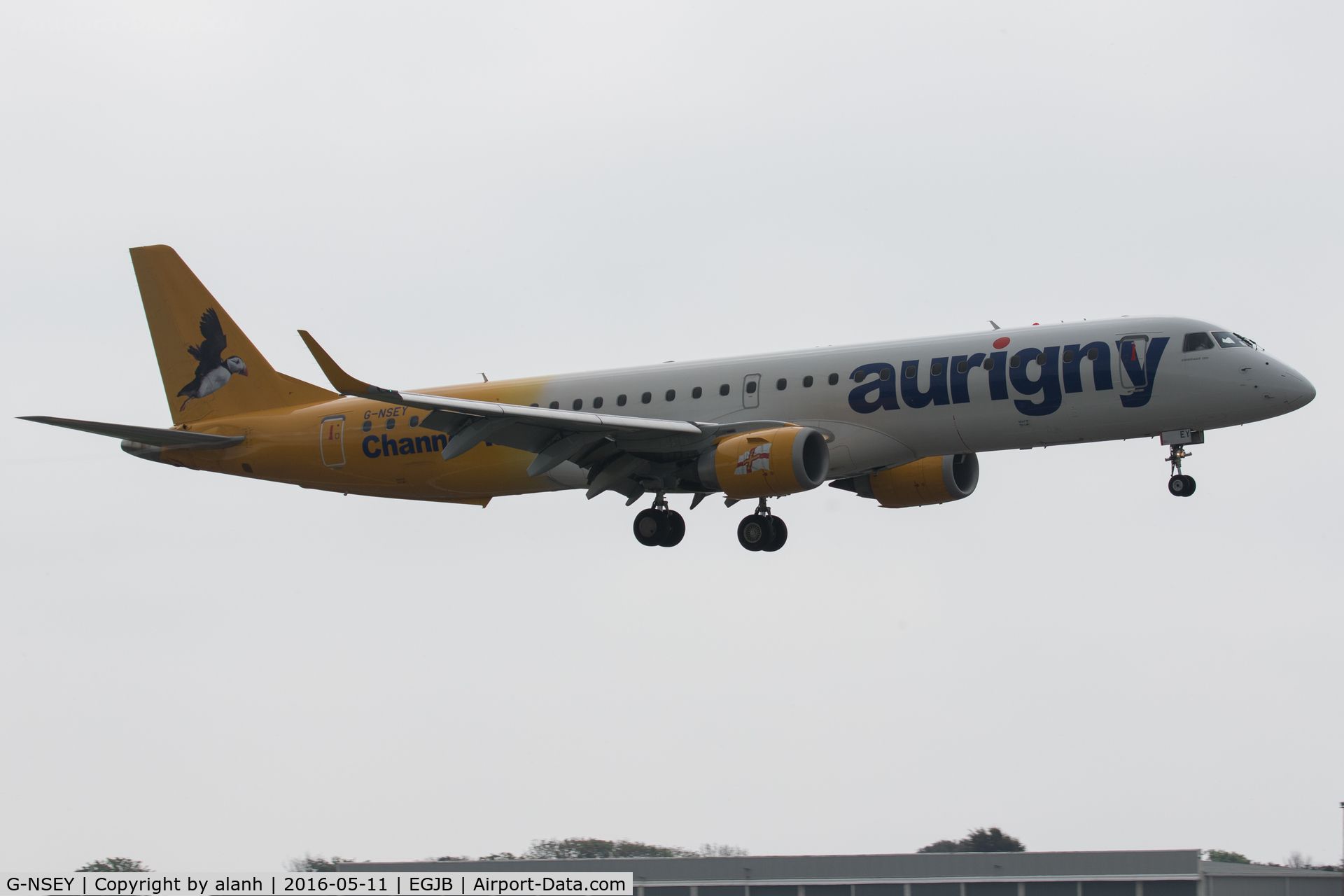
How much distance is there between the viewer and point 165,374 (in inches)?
1702

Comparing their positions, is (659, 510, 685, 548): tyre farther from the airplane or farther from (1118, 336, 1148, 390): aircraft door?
(1118, 336, 1148, 390): aircraft door

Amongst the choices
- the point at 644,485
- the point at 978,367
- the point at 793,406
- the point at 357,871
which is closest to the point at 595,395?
the point at 644,485

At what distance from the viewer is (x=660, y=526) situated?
3700cm

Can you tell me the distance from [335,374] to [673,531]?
35.3 feet

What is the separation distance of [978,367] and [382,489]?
16.5 metres

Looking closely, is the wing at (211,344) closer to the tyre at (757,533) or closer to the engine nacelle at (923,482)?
the tyre at (757,533)

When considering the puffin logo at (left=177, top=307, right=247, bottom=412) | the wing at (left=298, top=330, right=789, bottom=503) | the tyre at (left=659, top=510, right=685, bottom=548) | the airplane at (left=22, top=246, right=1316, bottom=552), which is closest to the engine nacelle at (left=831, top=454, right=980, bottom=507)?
the airplane at (left=22, top=246, right=1316, bottom=552)

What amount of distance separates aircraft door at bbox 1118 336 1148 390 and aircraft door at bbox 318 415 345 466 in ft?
65.7

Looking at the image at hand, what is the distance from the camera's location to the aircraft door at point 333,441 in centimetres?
3928

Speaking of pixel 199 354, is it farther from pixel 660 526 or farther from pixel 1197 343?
pixel 1197 343

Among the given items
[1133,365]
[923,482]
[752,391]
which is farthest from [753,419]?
[1133,365]

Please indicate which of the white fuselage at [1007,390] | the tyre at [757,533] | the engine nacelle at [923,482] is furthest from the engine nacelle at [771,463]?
the engine nacelle at [923,482]

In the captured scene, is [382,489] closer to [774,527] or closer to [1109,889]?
[774,527]

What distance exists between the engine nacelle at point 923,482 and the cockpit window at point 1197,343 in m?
7.07
